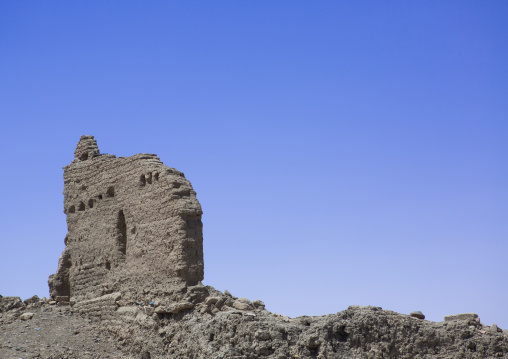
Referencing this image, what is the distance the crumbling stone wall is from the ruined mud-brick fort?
3 cm

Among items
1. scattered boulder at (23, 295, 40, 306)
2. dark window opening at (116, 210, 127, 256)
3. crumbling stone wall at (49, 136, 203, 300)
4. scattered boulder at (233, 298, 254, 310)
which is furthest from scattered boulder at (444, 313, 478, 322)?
scattered boulder at (23, 295, 40, 306)

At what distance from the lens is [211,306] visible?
18.5 m

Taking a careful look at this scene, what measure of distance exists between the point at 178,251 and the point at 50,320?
13.7ft

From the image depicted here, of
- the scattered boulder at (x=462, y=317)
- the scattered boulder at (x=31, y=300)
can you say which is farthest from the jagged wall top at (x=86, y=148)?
the scattered boulder at (x=462, y=317)

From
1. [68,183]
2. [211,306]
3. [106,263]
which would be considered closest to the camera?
[211,306]

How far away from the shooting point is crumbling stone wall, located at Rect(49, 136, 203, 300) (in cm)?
1909

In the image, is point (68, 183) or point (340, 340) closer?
point (340, 340)

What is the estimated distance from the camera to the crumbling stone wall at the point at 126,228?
62.6 feet

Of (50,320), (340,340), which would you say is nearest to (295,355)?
(340,340)

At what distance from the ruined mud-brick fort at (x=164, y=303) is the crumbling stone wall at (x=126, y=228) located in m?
0.03

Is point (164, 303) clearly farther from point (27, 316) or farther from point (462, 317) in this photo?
point (462, 317)

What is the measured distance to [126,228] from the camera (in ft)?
68.3

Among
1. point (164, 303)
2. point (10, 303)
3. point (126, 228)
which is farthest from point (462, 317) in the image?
point (10, 303)

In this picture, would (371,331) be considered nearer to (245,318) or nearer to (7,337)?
(245,318)
